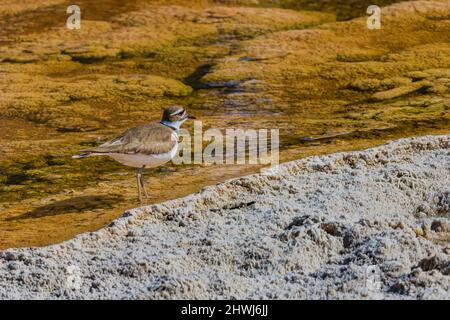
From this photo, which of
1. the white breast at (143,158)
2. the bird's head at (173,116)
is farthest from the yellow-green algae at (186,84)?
the bird's head at (173,116)

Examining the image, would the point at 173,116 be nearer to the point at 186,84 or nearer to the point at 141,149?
the point at 141,149

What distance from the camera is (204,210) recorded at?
225 inches

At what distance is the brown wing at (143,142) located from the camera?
20.0 feet

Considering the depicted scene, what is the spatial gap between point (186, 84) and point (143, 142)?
3.35 meters

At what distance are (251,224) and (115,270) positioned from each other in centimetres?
88

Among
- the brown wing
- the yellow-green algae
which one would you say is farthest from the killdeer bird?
the yellow-green algae

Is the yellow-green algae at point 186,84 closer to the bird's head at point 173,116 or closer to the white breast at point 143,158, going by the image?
the white breast at point 143,158

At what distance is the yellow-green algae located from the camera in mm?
6504

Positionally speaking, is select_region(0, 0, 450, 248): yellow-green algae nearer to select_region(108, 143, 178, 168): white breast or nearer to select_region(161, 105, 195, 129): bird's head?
select_region(108, 143, 178, 168): white breast

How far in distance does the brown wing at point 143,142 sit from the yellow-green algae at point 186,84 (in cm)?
29

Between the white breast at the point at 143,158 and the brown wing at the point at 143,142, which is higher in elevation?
the brown wing at the point at 143,142

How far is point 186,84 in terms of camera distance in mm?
9453

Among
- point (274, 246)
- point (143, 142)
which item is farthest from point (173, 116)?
point (274, 246)

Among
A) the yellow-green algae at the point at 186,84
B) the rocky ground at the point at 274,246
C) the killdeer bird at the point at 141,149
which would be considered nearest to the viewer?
the rocky ground at the point at 274,246
